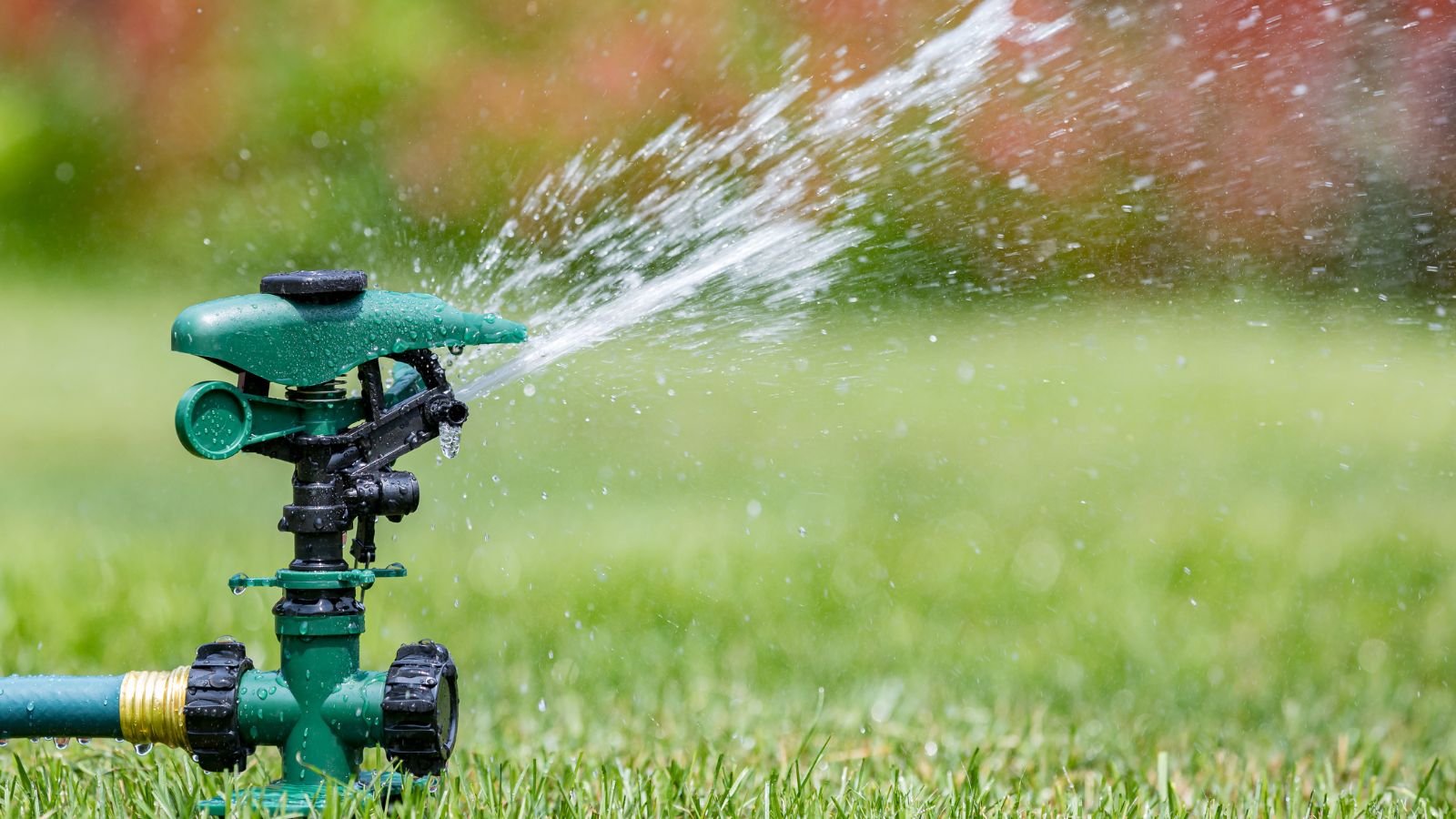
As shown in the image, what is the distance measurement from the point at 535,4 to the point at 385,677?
14.1 ft

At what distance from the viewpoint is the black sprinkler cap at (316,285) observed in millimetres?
1689

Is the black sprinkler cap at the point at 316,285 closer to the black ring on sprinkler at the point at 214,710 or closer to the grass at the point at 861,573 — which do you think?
the black ring on sprinkler at the point at 214,710

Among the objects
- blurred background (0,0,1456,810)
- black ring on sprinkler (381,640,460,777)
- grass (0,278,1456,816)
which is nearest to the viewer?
black ring on sprinkler (381,640,460,777)

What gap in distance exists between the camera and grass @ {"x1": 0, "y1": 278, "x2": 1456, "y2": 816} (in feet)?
7.60

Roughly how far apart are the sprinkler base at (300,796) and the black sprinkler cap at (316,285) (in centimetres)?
49

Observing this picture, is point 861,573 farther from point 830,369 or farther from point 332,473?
point 830,369

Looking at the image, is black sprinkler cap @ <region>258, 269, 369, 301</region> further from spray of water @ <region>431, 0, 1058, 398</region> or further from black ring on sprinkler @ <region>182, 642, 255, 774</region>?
spray of water @ <region>431, 0, 1058, 398</region>

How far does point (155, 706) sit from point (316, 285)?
470 mm

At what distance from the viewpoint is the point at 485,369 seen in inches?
88.4

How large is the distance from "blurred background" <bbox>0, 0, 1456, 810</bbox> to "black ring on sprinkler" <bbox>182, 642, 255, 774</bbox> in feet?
1.43

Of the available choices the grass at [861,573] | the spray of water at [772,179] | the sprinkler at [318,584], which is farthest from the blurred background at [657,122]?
the sprinkler at [318,584]

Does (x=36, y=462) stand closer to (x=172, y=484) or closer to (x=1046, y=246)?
(x=172, y=484)

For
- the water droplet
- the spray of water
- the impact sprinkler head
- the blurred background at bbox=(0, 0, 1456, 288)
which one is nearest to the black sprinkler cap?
the impact sprinkler head

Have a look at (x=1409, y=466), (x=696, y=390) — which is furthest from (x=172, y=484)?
(x=1409, y=466)
